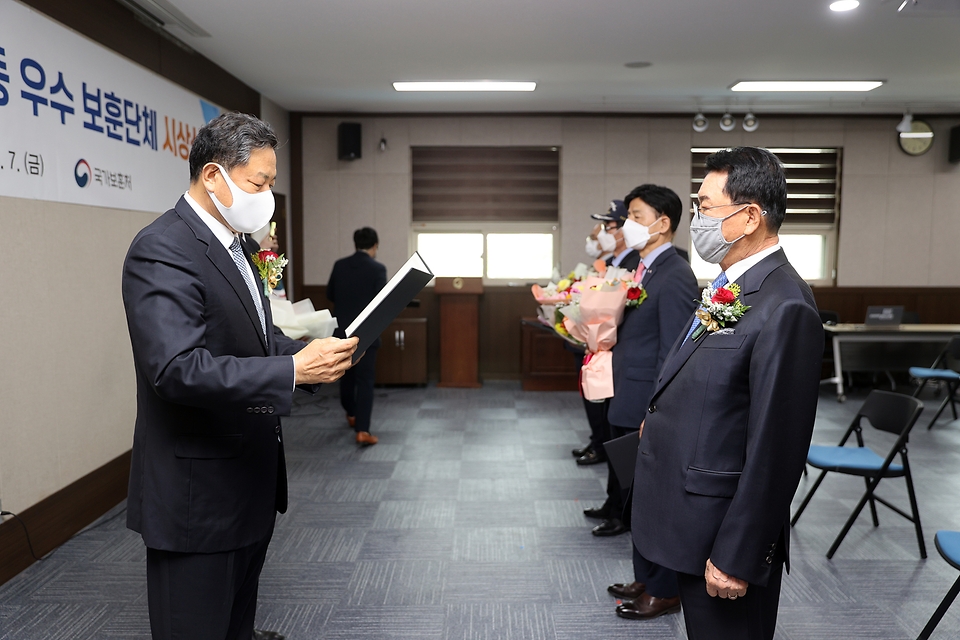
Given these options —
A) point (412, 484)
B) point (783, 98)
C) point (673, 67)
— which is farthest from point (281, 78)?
point (783, 98)

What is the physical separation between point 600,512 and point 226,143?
313 centimetres

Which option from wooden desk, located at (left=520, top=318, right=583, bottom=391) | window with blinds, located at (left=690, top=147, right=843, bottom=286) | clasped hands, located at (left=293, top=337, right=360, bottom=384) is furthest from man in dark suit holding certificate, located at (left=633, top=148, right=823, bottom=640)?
window with blinds, located at (left=690, top=147, right=843, bottom=286)

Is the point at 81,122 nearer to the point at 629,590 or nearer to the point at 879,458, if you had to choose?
the point at 629,590

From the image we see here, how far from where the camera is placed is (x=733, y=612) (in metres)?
1.76

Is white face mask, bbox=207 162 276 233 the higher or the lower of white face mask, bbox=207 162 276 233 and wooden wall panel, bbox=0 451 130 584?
the higher

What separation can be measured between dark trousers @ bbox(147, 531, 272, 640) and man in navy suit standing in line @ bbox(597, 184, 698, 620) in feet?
5.99

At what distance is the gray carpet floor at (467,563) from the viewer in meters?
2.88

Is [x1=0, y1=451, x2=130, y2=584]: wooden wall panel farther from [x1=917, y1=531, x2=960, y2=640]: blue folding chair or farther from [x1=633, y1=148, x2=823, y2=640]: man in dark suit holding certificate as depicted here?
[x1=917, y1=531, x2=960, y2=640]: blue folding chair

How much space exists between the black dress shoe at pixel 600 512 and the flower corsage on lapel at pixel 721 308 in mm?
2465

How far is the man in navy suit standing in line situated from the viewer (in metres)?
2.93

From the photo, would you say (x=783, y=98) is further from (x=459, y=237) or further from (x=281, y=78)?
(x=281, y=78)

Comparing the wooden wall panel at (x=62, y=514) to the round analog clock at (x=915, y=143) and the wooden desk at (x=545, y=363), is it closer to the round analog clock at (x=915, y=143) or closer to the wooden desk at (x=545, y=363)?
the wooden desk at (x=545, y=363)

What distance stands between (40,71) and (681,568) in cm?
392

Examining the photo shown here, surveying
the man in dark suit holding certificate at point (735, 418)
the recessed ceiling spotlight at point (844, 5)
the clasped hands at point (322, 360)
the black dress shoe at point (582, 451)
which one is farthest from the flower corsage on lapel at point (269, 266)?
the recessed ceiling spotlight at point (844, 5)
